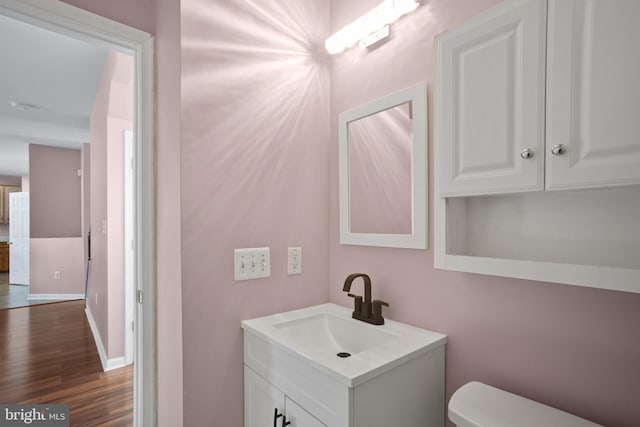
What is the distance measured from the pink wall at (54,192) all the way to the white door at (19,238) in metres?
1.65

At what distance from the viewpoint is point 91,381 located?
8.39 feet

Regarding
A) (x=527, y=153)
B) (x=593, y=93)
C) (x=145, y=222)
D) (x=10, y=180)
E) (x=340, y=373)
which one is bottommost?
(x=340, y=373)

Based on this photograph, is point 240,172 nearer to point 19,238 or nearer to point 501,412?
point 501,412

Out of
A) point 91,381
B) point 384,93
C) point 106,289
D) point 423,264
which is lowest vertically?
point 91,381

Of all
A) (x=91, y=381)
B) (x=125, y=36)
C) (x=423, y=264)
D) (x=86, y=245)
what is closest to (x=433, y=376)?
(x=423, y=264)

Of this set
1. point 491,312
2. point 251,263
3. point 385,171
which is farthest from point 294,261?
point 491,312

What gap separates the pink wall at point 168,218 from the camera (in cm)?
123

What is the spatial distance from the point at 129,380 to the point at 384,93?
9.13ft

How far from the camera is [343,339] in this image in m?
1.35

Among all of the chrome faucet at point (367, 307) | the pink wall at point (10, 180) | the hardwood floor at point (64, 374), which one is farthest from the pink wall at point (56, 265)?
the chrome faucet at point (367, 307)

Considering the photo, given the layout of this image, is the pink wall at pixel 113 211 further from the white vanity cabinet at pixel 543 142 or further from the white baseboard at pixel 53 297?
the white baseboard at pixel 53 297

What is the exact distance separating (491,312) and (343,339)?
58 cm

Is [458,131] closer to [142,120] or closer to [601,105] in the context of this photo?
[601,105]

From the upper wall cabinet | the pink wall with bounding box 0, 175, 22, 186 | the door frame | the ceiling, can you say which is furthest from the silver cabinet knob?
the pink wall with bounding box 0, 175, 22, 186
